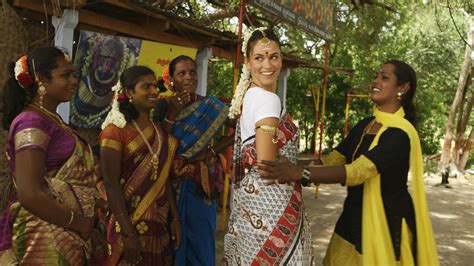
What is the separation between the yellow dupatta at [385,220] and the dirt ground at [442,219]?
2.47 metres

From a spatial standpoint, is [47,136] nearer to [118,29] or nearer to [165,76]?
[165,76]

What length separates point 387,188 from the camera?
7.48 feet

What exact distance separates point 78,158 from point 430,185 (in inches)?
479

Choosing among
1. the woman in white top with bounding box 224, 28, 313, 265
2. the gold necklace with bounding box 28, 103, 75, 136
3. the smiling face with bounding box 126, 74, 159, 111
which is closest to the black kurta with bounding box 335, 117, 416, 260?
the woman in white top with bounding box 224, 28, 313, 265

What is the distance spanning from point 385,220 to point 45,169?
1.61m

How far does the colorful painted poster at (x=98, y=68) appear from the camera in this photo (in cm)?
396

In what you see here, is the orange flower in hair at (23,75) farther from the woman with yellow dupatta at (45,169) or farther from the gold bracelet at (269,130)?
the gold bracelet at (269,130)

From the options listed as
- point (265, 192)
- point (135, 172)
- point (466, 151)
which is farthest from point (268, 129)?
point (466, 151)

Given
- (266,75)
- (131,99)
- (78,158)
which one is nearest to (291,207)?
(266,75)

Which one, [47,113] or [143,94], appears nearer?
[47,113]

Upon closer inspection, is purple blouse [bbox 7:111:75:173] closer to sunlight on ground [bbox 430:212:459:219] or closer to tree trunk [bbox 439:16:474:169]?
sunlight on ground [bbox 430:212:459:219]

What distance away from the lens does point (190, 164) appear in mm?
2938

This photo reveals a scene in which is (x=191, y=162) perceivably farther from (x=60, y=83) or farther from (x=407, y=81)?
(x=407, y=81)

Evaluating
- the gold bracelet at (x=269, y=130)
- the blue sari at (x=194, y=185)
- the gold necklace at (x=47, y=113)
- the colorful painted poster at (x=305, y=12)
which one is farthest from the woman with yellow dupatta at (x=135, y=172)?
the colorful painted poster at (x=305, y=12)
